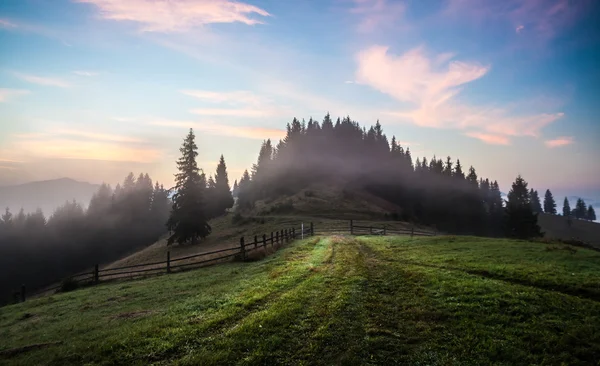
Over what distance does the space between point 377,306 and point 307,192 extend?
286ft

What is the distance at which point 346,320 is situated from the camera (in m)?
10.2

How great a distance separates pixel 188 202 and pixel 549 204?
652ft

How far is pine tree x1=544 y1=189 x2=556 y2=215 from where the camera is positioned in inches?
6722

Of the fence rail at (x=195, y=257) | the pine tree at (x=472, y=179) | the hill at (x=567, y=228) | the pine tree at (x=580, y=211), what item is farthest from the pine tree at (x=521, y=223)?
the pine tree at (x=580, y=211)

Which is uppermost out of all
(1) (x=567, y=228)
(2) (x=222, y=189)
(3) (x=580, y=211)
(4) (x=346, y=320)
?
(2) (x=222, y=189)

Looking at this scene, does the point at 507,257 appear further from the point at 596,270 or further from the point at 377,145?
the point at 377,145

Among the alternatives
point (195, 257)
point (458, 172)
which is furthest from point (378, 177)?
point (195, 257)

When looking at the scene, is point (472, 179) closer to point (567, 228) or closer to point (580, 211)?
point (567, 228)

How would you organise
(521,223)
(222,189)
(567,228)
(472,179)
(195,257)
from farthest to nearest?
(567,228), (472,179), (222,189), (521,223), (195,257)

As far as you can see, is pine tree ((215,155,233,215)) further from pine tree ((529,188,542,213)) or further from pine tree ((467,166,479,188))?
pine tree ((529,188,542,213))

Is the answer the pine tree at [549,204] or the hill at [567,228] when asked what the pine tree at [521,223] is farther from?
the pine tree at [549,204]

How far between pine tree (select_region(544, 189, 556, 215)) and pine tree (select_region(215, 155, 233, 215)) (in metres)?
177

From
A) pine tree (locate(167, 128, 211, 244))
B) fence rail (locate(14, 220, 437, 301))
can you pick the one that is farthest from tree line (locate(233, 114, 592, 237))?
fence rail (locate(14, 220, 437, 301))

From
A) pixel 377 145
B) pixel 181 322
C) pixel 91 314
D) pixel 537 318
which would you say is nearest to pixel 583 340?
pixel 537 318
